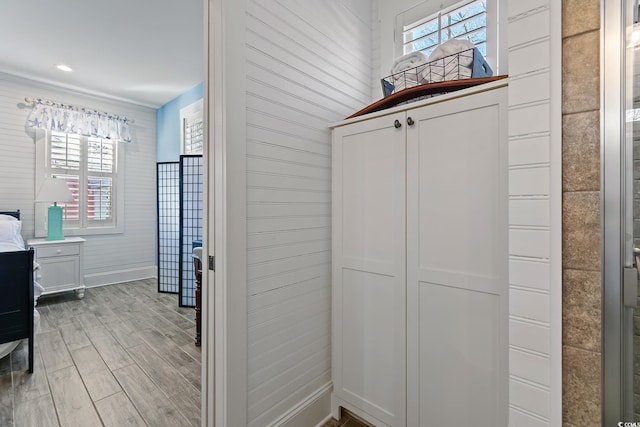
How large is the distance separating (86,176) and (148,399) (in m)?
3.62

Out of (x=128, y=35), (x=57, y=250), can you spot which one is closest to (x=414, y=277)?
(x=128, y=35)

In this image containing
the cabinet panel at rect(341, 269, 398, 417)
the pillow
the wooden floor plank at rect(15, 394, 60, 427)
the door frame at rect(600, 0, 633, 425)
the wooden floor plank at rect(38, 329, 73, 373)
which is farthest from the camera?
the pillow

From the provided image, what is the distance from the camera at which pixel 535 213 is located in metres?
0.85

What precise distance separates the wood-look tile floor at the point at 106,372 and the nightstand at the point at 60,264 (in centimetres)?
33

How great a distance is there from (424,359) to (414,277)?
1.19ft

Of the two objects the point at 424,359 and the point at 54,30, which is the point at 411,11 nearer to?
the point at 424,359

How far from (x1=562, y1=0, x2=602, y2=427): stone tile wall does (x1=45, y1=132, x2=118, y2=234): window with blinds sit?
5094mm

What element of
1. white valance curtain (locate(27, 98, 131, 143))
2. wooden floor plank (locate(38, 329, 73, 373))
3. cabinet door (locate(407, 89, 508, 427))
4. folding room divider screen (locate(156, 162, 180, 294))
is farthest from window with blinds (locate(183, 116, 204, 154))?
cabinet door (locate(407, 89, 508, 427))

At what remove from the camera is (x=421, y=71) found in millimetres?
1536

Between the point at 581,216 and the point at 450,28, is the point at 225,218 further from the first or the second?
the point at 450,28

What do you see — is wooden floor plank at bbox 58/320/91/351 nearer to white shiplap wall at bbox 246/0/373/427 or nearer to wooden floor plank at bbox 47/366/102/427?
wooden floor plank at bbox 47/366/102/427

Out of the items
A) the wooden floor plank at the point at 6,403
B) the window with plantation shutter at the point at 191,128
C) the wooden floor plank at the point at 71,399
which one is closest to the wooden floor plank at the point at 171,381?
the wooden floor plank at the point at 71,399

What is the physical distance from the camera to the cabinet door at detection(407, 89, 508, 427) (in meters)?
1.11

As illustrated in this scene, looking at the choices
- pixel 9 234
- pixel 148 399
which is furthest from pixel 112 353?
pixel 9 234
